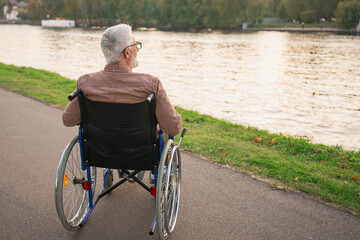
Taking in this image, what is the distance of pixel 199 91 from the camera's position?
43.0 ft

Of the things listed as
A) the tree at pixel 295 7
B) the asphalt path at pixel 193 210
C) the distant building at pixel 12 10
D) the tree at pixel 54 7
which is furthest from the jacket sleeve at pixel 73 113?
the distant building at pixel 12 10

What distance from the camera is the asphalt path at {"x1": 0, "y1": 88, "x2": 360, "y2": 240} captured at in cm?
295

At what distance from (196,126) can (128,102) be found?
13.3 feet

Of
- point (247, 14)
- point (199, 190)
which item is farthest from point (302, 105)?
point (247, 14)

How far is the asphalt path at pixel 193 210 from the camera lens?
2945 mm

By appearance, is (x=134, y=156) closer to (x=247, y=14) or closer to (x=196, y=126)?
(x=196, y=126)

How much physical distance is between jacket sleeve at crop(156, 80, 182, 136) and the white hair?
1.30ft

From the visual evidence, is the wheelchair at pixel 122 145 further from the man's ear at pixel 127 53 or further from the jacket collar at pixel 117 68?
the man's ear at pixel 127 53

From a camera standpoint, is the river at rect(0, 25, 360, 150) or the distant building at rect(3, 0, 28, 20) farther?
the distant building at rect(3, 0, 28, 20)

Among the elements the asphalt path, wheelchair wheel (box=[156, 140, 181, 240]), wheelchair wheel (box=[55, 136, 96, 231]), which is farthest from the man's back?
the asphalt path

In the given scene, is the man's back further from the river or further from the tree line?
the tree line

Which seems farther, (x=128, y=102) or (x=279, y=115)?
(x=279, y=115)

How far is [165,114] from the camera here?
259cm

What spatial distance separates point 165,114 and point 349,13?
235 ft
